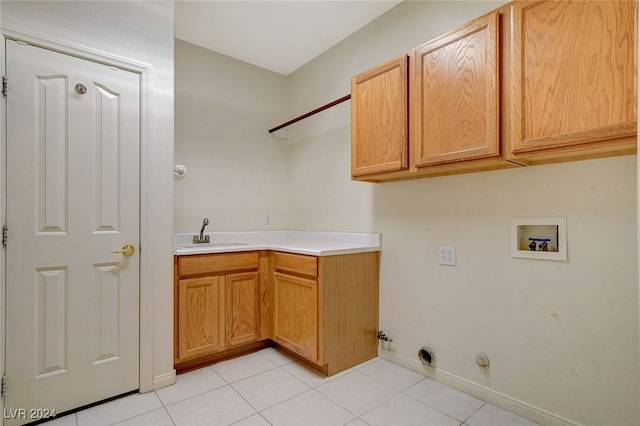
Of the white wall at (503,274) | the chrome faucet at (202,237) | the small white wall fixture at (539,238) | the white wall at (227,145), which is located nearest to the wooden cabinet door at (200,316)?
the chrome faucet at (202,237)

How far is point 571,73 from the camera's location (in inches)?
54.1

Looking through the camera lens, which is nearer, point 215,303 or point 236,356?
point 215,303

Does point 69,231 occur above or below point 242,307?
above

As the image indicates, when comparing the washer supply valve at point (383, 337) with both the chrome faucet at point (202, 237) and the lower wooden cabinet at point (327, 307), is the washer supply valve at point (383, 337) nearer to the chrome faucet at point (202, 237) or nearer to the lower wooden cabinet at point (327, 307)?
the lower wooden cabinet at point (327, 307)

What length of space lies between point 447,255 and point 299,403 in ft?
4.28

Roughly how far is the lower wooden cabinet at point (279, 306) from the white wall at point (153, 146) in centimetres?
16

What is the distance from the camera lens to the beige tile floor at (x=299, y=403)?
5.68 feet

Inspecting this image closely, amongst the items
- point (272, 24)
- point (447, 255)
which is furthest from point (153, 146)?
point (447, 255)

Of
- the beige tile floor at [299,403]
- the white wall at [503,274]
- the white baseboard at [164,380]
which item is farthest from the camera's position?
the white baseboard at [164,380]

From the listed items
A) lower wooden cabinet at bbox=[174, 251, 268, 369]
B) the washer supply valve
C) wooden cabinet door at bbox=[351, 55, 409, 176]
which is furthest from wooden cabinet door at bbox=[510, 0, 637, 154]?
lower wooden cabinet at bbox=[174, 251, 268, 369]

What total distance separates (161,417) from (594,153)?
2.58 m

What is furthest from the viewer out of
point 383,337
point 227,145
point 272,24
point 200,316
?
point 227,145

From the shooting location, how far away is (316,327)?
2.19 m

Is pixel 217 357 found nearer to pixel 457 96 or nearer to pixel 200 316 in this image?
pixel 200 316
